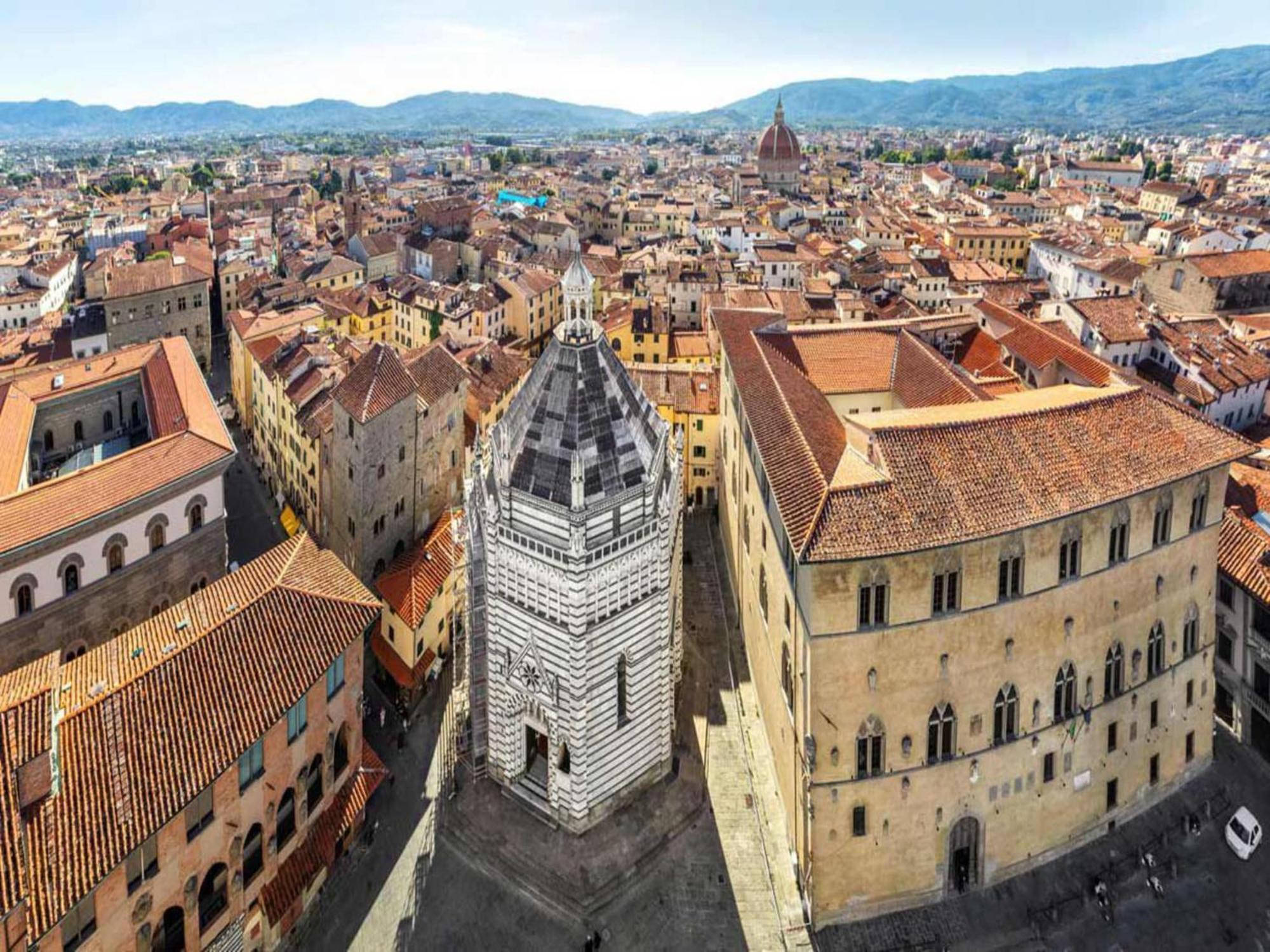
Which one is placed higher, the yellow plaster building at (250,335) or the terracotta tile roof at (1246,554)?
the yellow plaster building at (250,335)

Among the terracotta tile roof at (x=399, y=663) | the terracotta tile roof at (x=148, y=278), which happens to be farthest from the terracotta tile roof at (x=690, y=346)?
the terracotta tile roof at (x=148, y=278)

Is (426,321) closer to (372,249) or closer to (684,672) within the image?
(372,249)

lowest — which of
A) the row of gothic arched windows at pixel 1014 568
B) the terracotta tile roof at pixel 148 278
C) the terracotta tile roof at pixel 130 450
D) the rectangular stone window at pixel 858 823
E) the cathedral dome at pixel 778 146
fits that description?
the rectangular stone window at pixel 858 823

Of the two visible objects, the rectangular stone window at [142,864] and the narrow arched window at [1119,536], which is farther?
the narrow arched window at [1119,536]

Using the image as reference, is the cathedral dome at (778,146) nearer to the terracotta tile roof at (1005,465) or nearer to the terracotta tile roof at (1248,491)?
the terracotta tile roof at (1248,491)

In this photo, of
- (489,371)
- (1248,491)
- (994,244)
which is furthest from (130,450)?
(994,244)

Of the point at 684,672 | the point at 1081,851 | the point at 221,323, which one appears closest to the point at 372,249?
the point at 221,323

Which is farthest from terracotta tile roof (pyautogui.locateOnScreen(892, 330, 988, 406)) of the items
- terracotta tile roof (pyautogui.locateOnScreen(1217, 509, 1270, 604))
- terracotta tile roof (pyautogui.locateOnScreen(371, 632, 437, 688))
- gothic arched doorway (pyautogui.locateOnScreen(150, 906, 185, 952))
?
gothic arched doorway (pyautogui.locateOnScreen(150, 906, 185, 952))
